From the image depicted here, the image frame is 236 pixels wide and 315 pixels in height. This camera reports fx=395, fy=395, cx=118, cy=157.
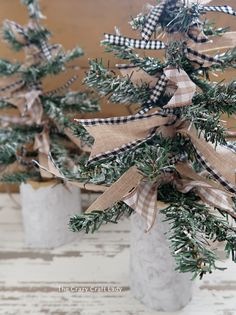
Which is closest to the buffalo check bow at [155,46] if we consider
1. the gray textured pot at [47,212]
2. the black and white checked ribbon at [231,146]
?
the black and white checked ribbon at [231,146]

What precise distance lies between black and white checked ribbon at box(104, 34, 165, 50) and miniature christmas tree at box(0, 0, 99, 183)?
9.2 inches

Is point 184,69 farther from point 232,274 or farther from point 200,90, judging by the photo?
point 232,274

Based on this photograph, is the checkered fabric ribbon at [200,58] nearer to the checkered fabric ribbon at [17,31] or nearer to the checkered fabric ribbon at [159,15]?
the checkered fabric ribbon at [159,15]

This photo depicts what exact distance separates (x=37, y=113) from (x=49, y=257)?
0.86 ft

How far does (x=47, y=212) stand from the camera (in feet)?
2.39

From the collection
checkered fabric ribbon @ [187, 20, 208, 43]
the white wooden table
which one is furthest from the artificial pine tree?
the white wooden table

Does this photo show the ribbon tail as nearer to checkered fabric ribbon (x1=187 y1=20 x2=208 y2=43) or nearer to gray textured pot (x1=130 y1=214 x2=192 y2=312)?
gray textured pot (x1=130 y1=214 x2=192 y2=312)

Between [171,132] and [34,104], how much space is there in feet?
1.04

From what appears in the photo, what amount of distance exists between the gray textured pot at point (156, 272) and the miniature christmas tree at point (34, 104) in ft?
0.62

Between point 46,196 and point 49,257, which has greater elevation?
point 46,196

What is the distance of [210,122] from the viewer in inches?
17.4

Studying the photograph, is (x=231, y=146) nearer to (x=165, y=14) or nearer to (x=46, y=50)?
(x=165, y=14)

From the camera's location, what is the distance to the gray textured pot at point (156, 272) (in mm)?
560

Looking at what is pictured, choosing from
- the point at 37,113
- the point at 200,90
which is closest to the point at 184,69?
the point at 200,90
